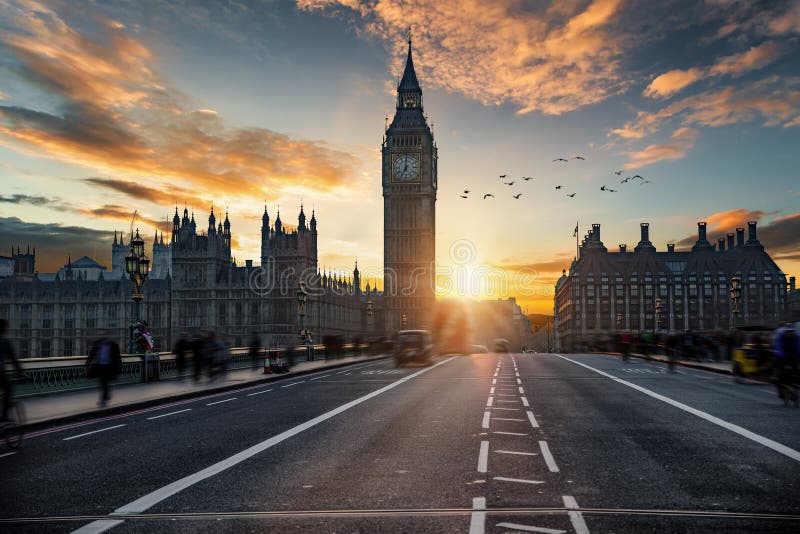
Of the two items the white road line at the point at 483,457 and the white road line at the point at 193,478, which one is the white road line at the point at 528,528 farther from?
the white road line at the point at 193,478

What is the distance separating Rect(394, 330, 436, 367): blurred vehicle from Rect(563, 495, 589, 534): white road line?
3065 centimetres

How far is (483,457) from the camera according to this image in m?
10.3

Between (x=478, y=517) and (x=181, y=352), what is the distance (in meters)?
21.4

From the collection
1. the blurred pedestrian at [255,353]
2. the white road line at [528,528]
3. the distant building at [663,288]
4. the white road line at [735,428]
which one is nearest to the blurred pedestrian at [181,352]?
the blurred pedestrian at [255,353]

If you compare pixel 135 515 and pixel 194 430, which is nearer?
pixel 135 515

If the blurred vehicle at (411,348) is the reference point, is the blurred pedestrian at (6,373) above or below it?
above

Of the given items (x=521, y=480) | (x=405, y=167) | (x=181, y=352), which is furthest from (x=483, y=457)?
(x=405, y=167)

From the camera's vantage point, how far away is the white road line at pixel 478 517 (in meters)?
6.64

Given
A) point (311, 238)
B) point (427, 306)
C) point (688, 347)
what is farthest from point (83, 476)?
point (427, 306)

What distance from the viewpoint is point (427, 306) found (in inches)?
5807

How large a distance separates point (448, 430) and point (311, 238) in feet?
363

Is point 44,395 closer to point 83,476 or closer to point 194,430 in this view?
point 194,430

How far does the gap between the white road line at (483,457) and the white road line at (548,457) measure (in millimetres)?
851

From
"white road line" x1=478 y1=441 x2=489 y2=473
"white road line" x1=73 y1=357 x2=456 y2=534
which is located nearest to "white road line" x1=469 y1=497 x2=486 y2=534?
"white road line" x1=478 y1=441 x2=489 y2=473
